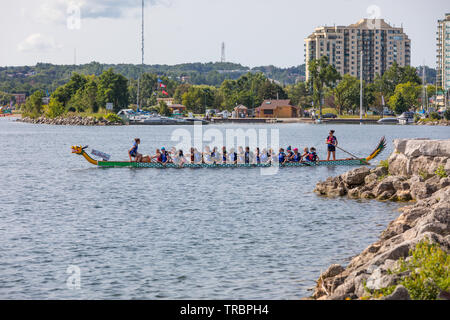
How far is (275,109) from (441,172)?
162268mm

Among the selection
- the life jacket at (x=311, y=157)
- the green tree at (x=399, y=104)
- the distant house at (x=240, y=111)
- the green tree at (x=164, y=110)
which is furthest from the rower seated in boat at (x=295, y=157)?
the green tree at (x=164, y=110)

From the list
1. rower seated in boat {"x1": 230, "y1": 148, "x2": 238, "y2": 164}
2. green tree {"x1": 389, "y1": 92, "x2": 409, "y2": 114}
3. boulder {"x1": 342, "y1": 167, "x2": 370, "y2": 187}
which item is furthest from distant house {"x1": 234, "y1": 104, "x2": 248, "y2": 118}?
boulder {"x1": 342, "y1": 167, "x2": 370, "y2": 187}

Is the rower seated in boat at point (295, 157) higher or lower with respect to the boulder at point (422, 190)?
higher

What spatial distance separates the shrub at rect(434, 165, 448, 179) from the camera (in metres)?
29.9

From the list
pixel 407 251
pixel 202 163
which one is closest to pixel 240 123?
pixel 202 163

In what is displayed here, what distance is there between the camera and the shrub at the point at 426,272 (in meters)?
12.4

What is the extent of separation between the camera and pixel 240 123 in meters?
179

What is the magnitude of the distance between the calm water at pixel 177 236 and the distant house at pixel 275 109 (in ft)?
485

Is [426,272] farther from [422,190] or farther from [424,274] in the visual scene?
[422,190]

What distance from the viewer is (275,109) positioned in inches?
7549

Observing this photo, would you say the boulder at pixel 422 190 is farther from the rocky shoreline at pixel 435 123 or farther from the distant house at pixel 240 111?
the distant house at pixel 240 111

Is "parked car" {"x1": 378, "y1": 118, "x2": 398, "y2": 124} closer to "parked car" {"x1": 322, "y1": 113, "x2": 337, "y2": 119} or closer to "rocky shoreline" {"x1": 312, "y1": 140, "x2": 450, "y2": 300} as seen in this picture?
"parked car" {"x1": 322, "y1": 113, "x2": 337, "y2": 119}

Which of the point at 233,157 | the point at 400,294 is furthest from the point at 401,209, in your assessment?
the point at 233,157
